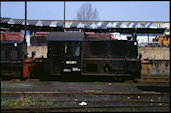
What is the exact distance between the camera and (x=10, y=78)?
14.2 m

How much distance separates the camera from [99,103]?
7773 mm

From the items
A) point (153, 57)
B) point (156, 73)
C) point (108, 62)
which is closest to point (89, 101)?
point (108, 62)

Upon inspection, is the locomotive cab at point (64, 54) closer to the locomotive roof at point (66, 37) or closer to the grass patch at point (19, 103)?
the locomotive roof at point (66, 37)

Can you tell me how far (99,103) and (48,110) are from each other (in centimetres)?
206

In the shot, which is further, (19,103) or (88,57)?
(88,57)

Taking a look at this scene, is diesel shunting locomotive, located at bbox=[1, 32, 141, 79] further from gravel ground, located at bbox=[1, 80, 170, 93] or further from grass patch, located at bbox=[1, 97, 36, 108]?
grass patch, located at bbox=[1, 97, 36, 108]

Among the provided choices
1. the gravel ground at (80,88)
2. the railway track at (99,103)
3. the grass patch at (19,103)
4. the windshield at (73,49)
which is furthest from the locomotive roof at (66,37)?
the grass patch at (19,103)

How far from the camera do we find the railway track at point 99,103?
22.2 ft

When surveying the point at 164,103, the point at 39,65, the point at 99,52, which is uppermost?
the point at 99,52

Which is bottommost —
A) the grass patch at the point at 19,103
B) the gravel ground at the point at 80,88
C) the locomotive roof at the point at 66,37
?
the gravel ground at the point at 80,88

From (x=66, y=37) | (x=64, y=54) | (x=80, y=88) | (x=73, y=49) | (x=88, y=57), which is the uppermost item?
(x=66, y=37)

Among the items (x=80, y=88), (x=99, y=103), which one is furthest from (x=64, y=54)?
(x=99, y=103)

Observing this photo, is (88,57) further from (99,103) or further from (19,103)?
(19,103)

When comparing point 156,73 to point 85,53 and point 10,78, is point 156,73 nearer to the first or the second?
point 85,53
